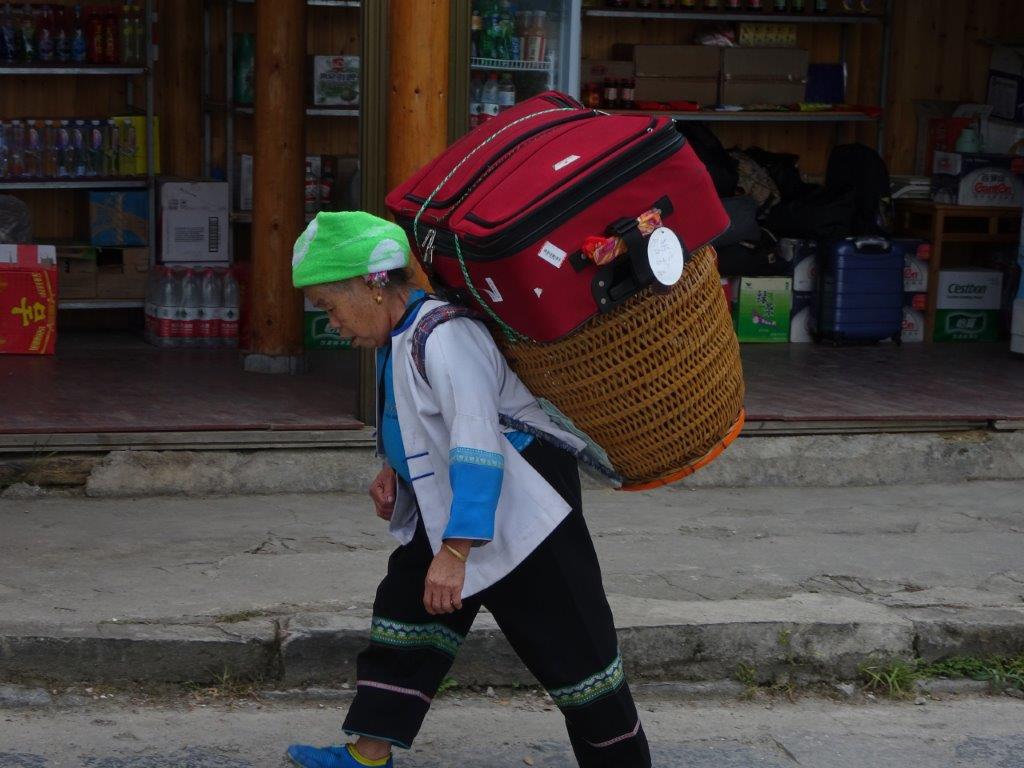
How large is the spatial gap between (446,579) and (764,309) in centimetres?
643

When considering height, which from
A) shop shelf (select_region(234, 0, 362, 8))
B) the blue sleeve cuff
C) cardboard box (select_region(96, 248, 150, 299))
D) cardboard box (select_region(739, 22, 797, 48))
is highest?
shop shelf (select_region(234, 0, 362, 8))

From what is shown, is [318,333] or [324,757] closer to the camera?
[324,757]

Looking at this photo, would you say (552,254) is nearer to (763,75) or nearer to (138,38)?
(138,38)

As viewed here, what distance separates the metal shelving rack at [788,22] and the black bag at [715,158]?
13 cm

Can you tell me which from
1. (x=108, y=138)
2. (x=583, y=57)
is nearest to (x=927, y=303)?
(x=583, y=57)

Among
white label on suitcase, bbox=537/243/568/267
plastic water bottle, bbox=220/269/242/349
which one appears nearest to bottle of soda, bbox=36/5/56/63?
plastic water bottle, bbox=220/269/242/349

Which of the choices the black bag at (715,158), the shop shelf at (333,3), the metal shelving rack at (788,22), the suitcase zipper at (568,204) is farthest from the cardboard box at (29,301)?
the suitcase zipper at (568,204)

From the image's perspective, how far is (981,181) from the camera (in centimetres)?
1006

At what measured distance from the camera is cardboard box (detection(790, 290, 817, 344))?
32.2 feet

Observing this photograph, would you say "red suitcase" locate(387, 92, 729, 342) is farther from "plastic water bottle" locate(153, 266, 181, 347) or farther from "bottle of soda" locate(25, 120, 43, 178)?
"bottle of soda" locate(25, 120, 43, 178)

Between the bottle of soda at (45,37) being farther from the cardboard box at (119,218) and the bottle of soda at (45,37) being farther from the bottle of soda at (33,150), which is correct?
the cardboard box at (119,218)

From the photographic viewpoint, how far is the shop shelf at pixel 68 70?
919 cm

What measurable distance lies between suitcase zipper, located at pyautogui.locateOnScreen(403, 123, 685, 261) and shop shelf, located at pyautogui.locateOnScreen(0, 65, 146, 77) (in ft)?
20.8

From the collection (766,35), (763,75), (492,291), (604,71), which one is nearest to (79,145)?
(604,71)
